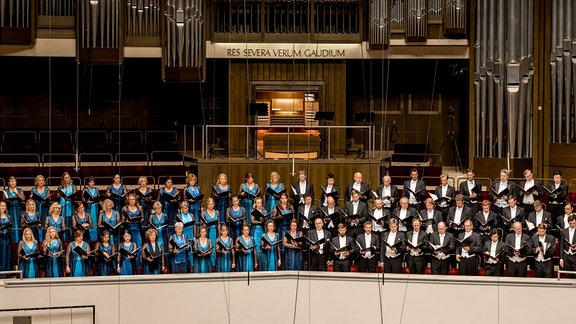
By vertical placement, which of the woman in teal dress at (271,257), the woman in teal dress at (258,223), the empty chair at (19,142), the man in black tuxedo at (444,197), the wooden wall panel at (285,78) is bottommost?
the woman in teal dress at (271,257)

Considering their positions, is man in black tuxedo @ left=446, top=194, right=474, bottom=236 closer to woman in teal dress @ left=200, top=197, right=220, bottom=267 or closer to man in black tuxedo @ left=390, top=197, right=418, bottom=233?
man in black tuxedo @ left=390, top=197, right=418, bottom=233

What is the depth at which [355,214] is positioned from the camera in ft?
34.8

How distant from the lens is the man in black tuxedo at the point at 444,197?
422 inches

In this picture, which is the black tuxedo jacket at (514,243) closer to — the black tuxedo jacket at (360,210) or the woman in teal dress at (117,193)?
the black tuxedo jacket at (360,210)

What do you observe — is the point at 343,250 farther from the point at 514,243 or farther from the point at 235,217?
the point at 514,243

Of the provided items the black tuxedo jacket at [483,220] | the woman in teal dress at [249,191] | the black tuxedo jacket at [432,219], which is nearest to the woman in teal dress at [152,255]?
the woman in teal dress at [249,191]

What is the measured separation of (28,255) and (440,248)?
3.70 meters

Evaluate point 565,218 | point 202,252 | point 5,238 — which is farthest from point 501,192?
point 5,238

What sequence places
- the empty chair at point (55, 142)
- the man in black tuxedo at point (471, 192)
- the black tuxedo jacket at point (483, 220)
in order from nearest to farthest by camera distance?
1. the black tuxedo jacket at point (483, 220)
2. the man in black tuxedo at point (471, 192)
3. the empty chair at point (55, 142)

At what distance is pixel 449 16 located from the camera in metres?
13.5

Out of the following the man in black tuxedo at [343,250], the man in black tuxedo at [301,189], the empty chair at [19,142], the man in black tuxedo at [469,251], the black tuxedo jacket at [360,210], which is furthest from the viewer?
the empty chair at [19,142]

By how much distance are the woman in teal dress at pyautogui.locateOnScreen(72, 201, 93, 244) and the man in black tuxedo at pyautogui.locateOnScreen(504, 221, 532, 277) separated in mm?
3854

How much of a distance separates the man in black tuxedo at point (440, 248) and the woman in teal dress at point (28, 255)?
11.7 feet

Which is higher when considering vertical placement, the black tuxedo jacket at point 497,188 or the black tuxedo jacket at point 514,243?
the black tuxedo jacket at point 497,188
